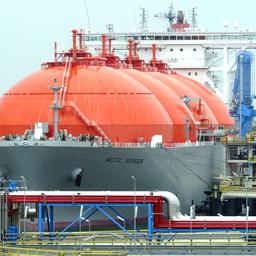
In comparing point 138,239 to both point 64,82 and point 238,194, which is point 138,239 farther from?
point 238,194

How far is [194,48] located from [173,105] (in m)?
30.9

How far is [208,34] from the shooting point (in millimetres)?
99062

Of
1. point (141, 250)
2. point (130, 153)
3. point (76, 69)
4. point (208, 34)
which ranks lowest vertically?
point (141, 250)

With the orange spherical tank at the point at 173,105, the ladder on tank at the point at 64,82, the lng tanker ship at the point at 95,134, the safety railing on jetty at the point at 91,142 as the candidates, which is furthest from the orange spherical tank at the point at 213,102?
the safety railing on jetty at the point at 91,142

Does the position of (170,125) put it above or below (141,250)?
above

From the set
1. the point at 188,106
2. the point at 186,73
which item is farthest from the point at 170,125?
the point at 186,73

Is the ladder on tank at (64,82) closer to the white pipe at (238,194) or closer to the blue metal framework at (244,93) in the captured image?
the white pipe at (238,194)

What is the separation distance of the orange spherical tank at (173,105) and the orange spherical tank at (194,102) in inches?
168

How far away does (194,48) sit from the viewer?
321ft

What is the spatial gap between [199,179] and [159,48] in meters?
32.9

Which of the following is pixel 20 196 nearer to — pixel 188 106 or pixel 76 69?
pixel 76 69

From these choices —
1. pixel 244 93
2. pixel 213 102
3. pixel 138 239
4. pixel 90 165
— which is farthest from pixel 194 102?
pixel 138 239

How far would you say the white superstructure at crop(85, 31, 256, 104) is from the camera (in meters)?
97.0

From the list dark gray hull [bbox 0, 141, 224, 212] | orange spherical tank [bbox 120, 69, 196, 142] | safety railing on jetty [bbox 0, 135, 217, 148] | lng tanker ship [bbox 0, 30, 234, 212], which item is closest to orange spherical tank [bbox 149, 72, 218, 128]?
orange spherical tank [bbox 120, 69, 196, 142]
